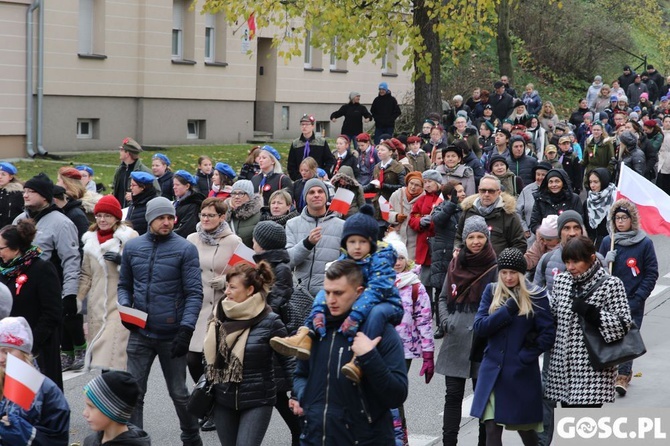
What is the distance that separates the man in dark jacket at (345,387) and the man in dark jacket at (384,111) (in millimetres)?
19641

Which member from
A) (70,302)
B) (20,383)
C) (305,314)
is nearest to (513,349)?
(305,314)

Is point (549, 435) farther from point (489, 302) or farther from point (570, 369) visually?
point (489, 302)

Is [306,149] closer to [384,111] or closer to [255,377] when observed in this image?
[384,111]

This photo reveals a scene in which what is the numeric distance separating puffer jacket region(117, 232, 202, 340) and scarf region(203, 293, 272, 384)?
1.17 metres

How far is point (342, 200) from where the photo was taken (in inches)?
401

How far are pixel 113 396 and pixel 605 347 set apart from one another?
11.7 feet

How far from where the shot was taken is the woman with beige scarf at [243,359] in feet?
23.9

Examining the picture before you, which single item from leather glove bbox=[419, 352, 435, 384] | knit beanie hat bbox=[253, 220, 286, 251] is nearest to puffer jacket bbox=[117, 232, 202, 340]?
knit beanie hat bbox=[253, 220, 286, 251]

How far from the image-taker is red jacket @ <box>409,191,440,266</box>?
534 inches

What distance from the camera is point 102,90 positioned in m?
28.8

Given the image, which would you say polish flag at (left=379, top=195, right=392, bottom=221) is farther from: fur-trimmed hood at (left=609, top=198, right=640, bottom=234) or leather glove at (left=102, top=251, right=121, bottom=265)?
leather glove at (left=102, top=251, right=121, bottom=265)

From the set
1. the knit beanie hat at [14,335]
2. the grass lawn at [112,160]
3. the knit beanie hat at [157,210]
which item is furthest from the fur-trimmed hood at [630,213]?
the grass lawn at [112,160]

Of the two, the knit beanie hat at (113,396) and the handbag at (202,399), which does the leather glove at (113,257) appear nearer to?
the handbag at (202,399)

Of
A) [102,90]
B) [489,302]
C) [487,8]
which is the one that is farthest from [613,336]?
[102,90]
